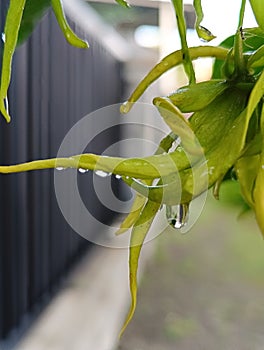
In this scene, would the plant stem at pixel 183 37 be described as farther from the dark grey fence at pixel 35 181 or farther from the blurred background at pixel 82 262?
the dark grey fence at pixel 35 181

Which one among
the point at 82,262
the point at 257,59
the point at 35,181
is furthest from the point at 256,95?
the point at 82,262

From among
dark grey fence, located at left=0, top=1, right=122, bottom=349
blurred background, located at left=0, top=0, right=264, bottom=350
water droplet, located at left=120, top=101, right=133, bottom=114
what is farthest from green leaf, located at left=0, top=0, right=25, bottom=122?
dark grey fence, located at left=0, top=1, right=122, bottom=349

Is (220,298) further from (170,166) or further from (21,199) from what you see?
(170,166)

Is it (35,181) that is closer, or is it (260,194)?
(260,194)

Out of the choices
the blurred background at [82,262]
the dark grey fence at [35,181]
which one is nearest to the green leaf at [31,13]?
the blurred background at [82,262]

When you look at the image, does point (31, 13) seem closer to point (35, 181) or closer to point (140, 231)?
point (140, 231)

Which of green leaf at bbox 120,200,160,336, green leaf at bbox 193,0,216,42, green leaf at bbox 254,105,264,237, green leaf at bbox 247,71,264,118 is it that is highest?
green leaf at bbox 193,0,216,42

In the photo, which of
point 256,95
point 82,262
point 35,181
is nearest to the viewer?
point 256,95

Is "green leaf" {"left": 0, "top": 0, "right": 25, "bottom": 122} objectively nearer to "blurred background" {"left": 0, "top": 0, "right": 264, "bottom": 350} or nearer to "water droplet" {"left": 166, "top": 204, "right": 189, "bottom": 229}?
"water droplet" {"left": 166, "top": 204, "right": 189, "bottom": 229}
